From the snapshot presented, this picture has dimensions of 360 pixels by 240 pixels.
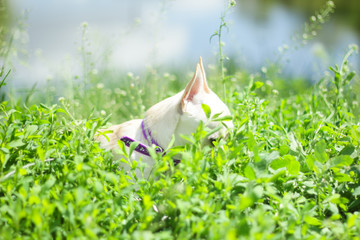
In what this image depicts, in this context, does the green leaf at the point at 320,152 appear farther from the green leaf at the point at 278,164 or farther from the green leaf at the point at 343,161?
the green leaf at the point at 278,164

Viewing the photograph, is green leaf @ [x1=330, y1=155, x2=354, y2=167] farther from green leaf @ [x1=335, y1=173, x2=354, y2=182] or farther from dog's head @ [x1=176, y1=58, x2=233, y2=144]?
dog's head @ [x1=176, y1=58, x2=233, y2=144]

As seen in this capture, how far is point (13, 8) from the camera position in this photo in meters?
4.55

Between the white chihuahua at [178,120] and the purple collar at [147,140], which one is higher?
the white chihuahua at [178,120]

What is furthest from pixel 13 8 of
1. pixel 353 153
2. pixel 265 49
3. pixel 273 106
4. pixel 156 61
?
pixel 353 153

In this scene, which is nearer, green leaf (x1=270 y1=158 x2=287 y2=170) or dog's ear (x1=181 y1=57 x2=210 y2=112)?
green leaf (x1=270 y1=158 x2=287 y2=170)

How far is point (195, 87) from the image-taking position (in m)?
2.02

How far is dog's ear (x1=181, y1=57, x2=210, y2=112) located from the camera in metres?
1.96

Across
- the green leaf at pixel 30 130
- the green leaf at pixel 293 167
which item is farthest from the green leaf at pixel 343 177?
the green leaf at pixel 30 130

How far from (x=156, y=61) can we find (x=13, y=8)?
226 centimetres

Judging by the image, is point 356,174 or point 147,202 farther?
point 356,174

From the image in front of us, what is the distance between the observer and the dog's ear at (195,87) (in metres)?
1.96

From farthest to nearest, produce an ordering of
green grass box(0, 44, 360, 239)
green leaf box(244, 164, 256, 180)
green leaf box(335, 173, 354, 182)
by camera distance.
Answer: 1. green leaf box(335, 173, 354, 182)
2. green leaf box(244, 164, 256, 180)
3. green grass box(0, 44, 360, 239)

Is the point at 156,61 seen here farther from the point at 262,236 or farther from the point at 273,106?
the point at 262,236

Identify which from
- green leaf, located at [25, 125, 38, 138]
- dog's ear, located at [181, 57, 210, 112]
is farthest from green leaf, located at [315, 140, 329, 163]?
green leaf, located at [25, 125, 38, 138]
